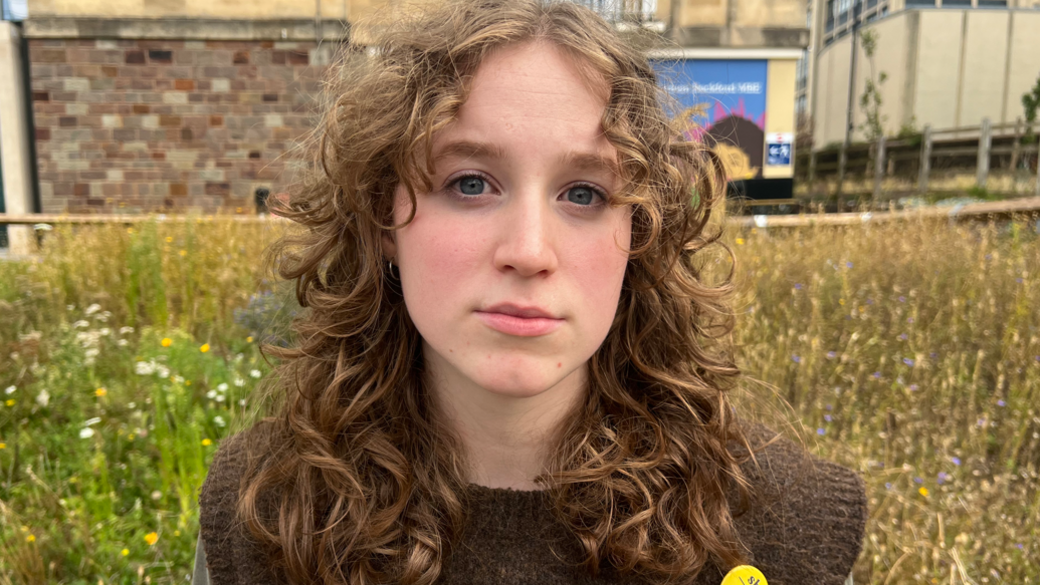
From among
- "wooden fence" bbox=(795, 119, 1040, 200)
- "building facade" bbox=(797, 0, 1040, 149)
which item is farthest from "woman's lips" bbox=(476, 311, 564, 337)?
"building facade" bbox=(797, 0, 1040, 149)

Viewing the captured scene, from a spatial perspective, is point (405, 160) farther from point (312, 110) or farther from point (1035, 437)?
point (1035, 437)

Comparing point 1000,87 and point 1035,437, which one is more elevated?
point 1000,87

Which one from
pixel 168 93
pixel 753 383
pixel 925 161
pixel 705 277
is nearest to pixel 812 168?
pixel 925 161

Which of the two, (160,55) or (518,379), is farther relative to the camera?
(160,55)

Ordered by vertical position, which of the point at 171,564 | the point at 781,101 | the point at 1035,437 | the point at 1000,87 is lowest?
the point at 171,564

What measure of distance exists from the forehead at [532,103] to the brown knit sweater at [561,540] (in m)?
0.63

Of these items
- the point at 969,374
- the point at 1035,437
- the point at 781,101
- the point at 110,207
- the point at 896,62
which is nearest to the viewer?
the point at 1035,437

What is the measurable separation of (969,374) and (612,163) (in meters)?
2.80

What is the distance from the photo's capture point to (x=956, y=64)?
76.9 feet

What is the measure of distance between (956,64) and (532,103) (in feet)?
90.5

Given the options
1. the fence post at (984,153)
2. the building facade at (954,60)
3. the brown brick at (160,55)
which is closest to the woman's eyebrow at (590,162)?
the brown brick at (160,55)

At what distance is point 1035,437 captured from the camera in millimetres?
2686

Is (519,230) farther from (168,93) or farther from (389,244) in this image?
(168,93)

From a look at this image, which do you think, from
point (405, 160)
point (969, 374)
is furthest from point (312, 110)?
point (969, 374)
